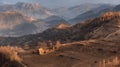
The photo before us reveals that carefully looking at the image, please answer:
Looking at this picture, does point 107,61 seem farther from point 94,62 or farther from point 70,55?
point 70,55

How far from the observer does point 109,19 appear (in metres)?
157

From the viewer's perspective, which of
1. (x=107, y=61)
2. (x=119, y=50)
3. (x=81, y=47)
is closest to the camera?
(x=107, y=61)

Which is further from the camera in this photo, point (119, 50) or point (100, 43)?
point (100, 43)

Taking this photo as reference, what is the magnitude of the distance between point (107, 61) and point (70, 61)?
7.87 metres

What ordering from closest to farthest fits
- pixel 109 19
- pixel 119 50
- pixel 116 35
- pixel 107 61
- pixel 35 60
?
1. pixel 107 61
2. pixel 35 60
3. pixel 119 50
4. pixel 116 35
5. pixel 109 19

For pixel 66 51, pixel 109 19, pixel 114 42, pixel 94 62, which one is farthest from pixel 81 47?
pixel 109 19

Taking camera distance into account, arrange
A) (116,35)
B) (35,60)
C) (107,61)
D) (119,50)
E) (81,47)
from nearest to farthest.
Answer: (107,61) → (35,60) → (119,50) → (81,47) → (116,35)

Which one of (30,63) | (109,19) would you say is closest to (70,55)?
(30,63)

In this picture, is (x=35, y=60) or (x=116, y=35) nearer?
(x=35, y=60)

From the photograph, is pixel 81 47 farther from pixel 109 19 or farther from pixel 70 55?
pixel 109 19

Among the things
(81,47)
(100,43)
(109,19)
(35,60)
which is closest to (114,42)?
(100,43)

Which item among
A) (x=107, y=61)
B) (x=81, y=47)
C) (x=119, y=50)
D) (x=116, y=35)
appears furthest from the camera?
(x=116, y=35)

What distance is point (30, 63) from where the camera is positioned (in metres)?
78.6

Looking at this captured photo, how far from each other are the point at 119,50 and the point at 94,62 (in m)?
12.6
